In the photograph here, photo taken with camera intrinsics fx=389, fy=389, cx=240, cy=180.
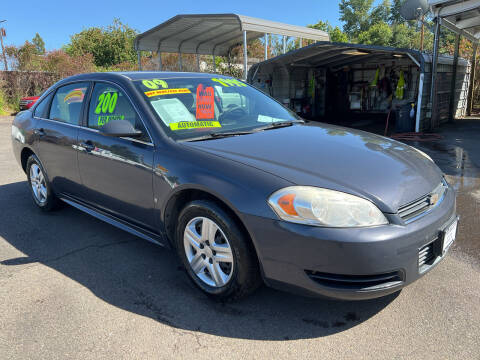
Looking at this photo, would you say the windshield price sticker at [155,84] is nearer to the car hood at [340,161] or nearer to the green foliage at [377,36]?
the car hood at [340,161]

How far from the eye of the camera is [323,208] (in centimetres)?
224

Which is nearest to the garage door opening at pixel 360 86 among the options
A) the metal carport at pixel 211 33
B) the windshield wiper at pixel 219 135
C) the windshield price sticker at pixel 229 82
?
the metal carport at pixel 211 33

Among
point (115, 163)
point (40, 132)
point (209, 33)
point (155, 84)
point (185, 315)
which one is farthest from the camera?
point (209, 33)

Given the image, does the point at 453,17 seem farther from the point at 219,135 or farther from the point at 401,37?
the point at 401,37

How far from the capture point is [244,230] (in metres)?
2.49

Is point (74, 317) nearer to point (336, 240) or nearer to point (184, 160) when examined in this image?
point (184, 160)

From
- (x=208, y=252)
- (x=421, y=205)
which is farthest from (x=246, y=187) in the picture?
(x=421, y=205)

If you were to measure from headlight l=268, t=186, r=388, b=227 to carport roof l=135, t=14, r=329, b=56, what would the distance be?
10682 mm

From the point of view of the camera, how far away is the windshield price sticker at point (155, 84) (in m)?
3.38

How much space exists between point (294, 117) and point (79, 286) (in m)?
2.52

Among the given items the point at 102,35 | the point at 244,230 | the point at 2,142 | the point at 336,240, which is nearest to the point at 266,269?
the point at 244,230

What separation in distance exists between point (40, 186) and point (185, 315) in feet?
10.2

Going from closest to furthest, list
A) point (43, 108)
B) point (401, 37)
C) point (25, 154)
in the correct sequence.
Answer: point (43, 108) → point (25, 154) → point (401, 37)

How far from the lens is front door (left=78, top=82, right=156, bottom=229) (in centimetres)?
310
